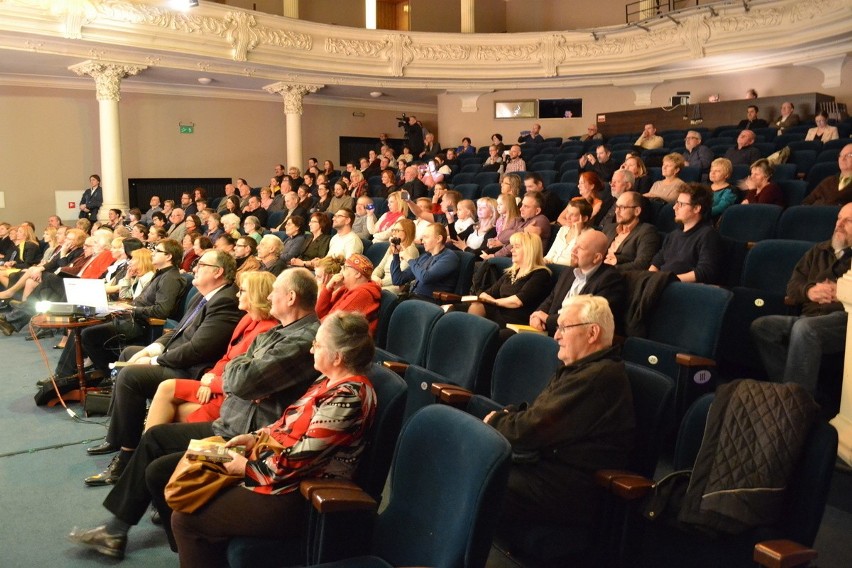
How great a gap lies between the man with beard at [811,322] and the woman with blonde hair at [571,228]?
120 cm

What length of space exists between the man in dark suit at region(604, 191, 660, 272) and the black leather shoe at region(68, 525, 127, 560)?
101 inches

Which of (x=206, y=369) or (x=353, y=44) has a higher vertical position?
(x=353, y=44)

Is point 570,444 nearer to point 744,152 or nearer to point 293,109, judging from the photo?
point 744,152

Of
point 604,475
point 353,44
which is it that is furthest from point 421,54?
point 604,475

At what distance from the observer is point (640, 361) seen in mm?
2865

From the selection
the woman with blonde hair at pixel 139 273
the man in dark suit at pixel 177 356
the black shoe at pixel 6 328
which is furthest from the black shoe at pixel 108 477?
the black shoe at pixel 6 328

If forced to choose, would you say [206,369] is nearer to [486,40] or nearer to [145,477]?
[145,477]

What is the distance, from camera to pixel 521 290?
12.0 ft

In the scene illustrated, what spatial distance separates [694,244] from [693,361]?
1264 mm

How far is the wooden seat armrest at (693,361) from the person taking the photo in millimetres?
2539

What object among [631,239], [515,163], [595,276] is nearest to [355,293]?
[595,276]

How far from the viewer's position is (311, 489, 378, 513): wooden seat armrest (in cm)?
171

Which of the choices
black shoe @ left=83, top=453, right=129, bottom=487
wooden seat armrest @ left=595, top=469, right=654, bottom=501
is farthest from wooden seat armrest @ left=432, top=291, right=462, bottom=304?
wooden seat armrest @ left=595, top=469, right=654, bottom=501

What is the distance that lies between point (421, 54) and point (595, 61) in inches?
119
